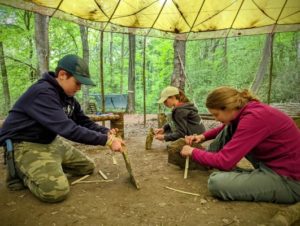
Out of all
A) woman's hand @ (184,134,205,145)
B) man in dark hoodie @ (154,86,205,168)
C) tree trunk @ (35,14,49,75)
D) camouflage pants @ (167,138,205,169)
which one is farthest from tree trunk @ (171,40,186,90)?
woman's hand @ (184,134,205,145)

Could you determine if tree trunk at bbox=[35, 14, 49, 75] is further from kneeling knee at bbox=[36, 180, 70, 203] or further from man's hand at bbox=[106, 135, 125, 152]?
kneeling knee at bbox=[36, 180, 70, 203]

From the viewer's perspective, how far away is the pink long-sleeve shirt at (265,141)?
2.20 meters

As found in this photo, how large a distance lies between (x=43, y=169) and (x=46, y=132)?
43cm

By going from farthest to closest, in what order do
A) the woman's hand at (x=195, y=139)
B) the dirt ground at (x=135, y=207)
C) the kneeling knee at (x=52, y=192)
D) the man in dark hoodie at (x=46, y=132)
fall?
the woman's hand at (x=195, y=139), the man in dark hoodie at (x=46, y=132), the kneeling knee at (x=52, y=192), the dirt ground at (x=135, y=207)

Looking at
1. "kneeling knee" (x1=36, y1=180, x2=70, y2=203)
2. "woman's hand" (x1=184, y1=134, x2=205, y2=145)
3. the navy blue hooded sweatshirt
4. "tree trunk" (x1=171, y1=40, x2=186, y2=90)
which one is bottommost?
"kneeling knee" (x1=36, y1=180, x2=70, y2=203)

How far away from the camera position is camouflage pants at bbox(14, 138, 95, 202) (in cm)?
247

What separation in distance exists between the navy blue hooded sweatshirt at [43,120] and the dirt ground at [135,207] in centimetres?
56

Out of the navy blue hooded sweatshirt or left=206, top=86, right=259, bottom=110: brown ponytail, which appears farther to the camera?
the navy blue hooded sweatshirt

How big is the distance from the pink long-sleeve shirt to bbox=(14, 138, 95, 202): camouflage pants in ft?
4.57

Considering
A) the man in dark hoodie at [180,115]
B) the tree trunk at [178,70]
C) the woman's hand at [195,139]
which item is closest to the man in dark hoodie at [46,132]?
the woman's hand at [195,139]

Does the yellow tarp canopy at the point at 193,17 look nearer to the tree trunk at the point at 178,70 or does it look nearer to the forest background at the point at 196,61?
the tree trunk at the point at 178,70

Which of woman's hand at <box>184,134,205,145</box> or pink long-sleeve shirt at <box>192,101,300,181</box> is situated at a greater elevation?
pink long-sleeve shirt at <box>192,101,300,181</box>

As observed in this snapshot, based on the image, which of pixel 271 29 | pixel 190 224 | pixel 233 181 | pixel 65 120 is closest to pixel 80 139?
pixel 65 120

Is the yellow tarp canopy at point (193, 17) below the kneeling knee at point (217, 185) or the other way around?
the other way around
